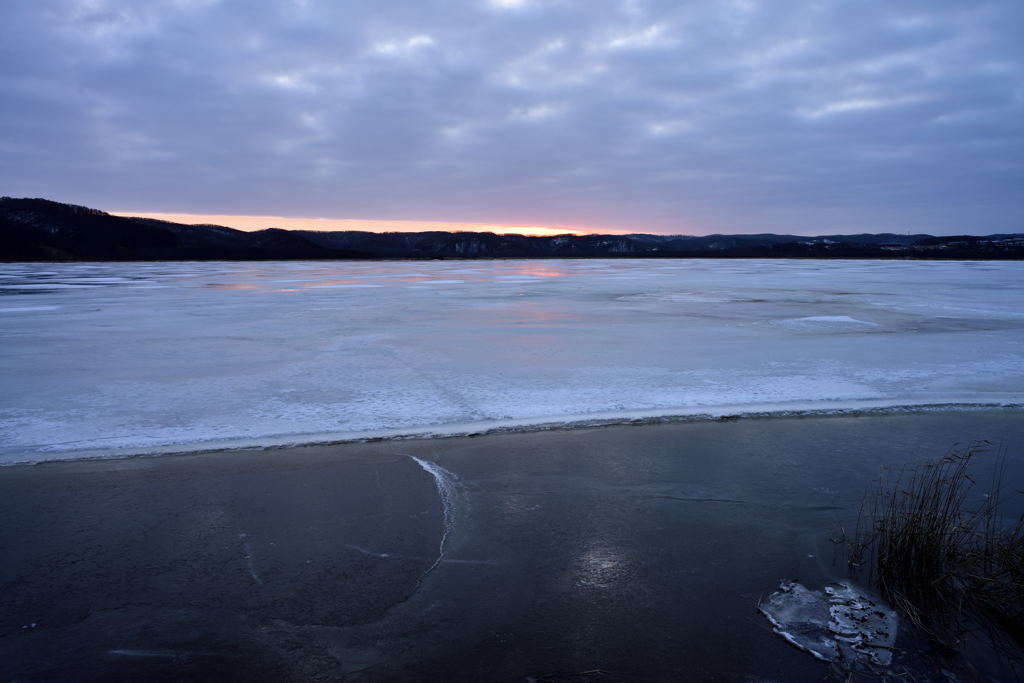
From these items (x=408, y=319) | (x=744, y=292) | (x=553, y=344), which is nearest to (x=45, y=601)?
(x=553, y=344)

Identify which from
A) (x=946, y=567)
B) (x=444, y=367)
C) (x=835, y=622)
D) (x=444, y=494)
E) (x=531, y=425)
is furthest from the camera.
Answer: (x=444, y=367)

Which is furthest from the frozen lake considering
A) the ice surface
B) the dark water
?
the ice surface

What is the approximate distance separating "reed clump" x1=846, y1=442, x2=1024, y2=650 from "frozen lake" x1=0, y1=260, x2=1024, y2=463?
222 cm

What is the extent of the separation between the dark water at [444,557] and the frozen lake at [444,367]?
688mm

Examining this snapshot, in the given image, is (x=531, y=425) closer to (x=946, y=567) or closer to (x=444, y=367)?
(x=444, y=367)

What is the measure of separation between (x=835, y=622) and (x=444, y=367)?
4.80 meters

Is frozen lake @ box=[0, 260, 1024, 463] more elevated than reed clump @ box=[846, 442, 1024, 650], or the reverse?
frozen lake @ box=[0, 260, 1024, 463]

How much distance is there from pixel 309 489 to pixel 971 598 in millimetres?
3295

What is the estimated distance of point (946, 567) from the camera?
8.97 ft

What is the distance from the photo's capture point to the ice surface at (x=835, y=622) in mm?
2262

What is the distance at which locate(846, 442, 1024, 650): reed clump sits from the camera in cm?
242

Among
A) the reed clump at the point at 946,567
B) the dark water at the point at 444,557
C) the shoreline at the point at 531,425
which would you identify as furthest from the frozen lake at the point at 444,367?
the reed clump at the point at 946,567

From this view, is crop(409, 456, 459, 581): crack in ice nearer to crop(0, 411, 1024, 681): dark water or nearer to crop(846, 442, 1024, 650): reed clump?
crop(0, 411, 1024, 681): dark water

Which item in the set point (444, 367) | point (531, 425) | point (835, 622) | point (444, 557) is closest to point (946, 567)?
point (835, 622)
